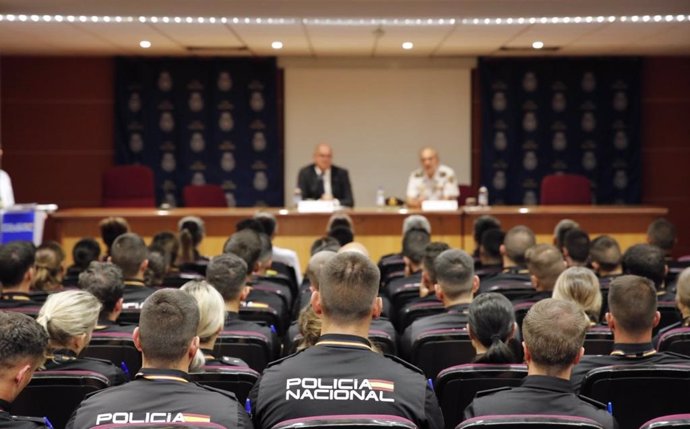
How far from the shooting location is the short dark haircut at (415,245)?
6922 mm

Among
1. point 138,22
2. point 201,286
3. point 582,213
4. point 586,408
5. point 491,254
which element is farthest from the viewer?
point 582,213

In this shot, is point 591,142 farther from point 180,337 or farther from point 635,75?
A: point 180,337

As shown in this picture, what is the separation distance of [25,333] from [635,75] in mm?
11869

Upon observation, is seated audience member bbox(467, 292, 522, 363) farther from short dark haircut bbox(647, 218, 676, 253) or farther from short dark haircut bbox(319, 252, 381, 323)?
short dark haircut bbox(647, 218, 676, 253)

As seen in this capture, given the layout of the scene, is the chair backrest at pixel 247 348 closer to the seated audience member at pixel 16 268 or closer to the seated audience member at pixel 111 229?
the seated audience member at pixel 16 268

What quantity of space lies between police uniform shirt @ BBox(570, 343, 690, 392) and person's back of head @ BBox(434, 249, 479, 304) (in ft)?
3.71

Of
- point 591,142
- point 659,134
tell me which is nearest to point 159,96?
point 591,142

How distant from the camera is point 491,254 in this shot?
23.8ft

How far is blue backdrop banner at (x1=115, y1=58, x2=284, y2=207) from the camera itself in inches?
528

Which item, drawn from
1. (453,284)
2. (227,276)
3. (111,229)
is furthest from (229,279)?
(111,229)

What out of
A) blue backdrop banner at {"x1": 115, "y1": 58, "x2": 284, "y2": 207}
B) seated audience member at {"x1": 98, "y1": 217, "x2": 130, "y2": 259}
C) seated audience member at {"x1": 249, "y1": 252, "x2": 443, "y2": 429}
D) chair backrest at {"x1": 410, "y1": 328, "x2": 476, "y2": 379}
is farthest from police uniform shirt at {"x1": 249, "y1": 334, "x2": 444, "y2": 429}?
blue backdrop banner at {"x1": 115, "y1": 58, "x2": 284, "y2": 207}

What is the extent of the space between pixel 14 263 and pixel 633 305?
353 centimetres

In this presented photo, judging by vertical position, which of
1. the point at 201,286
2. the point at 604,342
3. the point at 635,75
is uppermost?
the point at 635,75

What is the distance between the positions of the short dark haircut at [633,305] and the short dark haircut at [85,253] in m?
4.44
